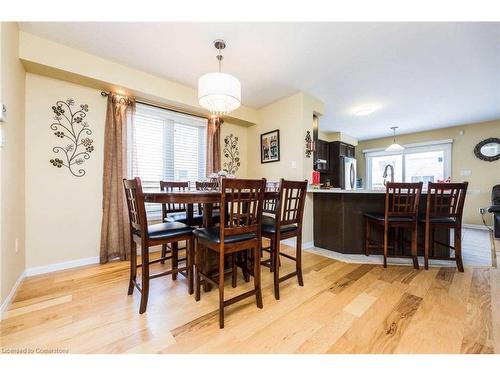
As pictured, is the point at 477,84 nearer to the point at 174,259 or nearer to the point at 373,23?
the point at 373,23

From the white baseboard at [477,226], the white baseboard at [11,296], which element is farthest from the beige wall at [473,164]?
the white baseboard at [11,296]

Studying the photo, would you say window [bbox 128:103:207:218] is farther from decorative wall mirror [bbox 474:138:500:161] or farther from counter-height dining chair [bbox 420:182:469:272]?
decorative wall mirror [bbox 474:138:500:161]

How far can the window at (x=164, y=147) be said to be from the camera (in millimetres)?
2878

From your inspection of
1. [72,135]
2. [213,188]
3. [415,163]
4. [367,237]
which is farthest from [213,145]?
[415,163]

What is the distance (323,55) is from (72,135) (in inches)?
118

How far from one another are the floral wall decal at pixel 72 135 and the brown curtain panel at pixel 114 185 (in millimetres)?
208

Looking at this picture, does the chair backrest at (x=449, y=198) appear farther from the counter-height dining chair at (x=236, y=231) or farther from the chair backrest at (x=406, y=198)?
the counter-height dining chair at (x=236, y=231)

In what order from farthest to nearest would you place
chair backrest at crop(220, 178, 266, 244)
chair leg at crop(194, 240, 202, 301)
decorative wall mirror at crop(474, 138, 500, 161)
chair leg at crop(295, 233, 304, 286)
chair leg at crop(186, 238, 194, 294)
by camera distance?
decorative wall mirror at crop(474, 138, 500, 161) < chair leg at crop(295, 233, 304, 286) < chair leg at crop(186, 238, 194, 294) < chair leg at crop(194, 240, 202, 301) < chair backrest at crop(220, 178, 266, 244)

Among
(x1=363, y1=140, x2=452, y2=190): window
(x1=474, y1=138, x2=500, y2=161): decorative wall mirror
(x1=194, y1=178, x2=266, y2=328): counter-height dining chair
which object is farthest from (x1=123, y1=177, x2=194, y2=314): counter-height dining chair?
(x1=474, y1=138, x2=500, y2=161): decorative wall mirror

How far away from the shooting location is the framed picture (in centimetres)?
352

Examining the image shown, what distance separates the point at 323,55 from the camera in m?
2.30

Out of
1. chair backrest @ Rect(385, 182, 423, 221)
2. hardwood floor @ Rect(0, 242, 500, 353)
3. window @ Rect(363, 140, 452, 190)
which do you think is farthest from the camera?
window @ Rect(363, 140, 452, 190)

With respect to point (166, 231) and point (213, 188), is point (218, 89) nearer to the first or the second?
point (213, 188)

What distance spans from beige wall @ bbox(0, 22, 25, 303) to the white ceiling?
47 centimetres
